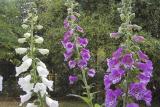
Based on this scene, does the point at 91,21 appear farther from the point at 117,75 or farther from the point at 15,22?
the point at 117,75

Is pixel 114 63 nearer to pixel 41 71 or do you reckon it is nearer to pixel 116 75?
pixel 116 75

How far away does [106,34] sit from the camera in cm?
1390

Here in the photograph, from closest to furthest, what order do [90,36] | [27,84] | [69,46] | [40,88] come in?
[40,88] < [27,84] < [69,46] < [90,36]

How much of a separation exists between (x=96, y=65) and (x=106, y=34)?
35.7 inches

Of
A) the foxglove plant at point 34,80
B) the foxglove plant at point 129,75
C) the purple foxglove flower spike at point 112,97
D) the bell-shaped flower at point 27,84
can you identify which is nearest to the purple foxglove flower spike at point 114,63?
the foxglove plant at point 129,75

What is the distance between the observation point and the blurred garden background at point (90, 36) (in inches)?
536

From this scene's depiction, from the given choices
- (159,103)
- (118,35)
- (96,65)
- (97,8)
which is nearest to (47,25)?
(97,8)

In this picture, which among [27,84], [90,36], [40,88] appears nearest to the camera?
[40,88]

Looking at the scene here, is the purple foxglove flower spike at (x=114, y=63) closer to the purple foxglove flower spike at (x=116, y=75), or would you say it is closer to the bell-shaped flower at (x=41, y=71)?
the purple foxglove flower spike at (x=116, y=75)

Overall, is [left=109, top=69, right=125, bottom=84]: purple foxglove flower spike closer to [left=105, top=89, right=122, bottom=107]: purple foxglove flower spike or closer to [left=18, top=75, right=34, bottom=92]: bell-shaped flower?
[left=105, top=89, right=122, bottom=107]: purple foxglove flower spike

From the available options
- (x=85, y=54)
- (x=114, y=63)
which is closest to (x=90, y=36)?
(x=85, y=54)

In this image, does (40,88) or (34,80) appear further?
(34,80)

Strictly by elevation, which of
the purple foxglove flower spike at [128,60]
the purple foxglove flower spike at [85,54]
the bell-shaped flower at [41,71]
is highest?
the purple foxglove flower spike at [128,60]

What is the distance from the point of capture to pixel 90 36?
13.8 m
